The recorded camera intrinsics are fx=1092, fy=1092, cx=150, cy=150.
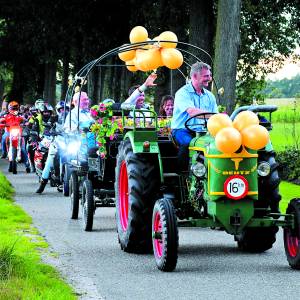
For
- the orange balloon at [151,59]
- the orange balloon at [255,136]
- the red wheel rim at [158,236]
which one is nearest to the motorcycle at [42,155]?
the orange balloon at [151,59]

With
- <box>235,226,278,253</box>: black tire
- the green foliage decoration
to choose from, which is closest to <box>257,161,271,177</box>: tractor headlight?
<box>235,226,278,253</box>: black tire

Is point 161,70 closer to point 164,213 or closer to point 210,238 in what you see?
point 210,238

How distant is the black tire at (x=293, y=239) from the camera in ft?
33.9

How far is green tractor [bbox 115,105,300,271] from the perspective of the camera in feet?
34.2

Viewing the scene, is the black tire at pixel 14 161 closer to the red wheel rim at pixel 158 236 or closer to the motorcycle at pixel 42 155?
the motorcycle at pixel 42 155

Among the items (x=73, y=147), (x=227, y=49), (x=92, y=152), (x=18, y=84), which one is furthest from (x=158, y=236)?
(x=18, y=84)

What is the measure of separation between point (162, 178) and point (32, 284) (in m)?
2.96

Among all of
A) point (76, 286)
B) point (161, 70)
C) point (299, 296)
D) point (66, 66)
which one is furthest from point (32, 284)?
point (66, 66)

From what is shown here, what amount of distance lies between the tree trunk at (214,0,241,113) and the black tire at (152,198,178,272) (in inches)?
480

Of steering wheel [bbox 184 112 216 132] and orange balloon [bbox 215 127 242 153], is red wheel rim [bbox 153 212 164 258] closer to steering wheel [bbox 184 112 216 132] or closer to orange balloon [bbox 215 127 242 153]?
orange balloon [bbox 215 127 242 153]

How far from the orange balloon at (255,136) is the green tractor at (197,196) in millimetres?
201

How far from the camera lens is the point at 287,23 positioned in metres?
35.8

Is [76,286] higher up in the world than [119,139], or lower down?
lower down

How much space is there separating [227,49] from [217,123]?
40.9 feet
